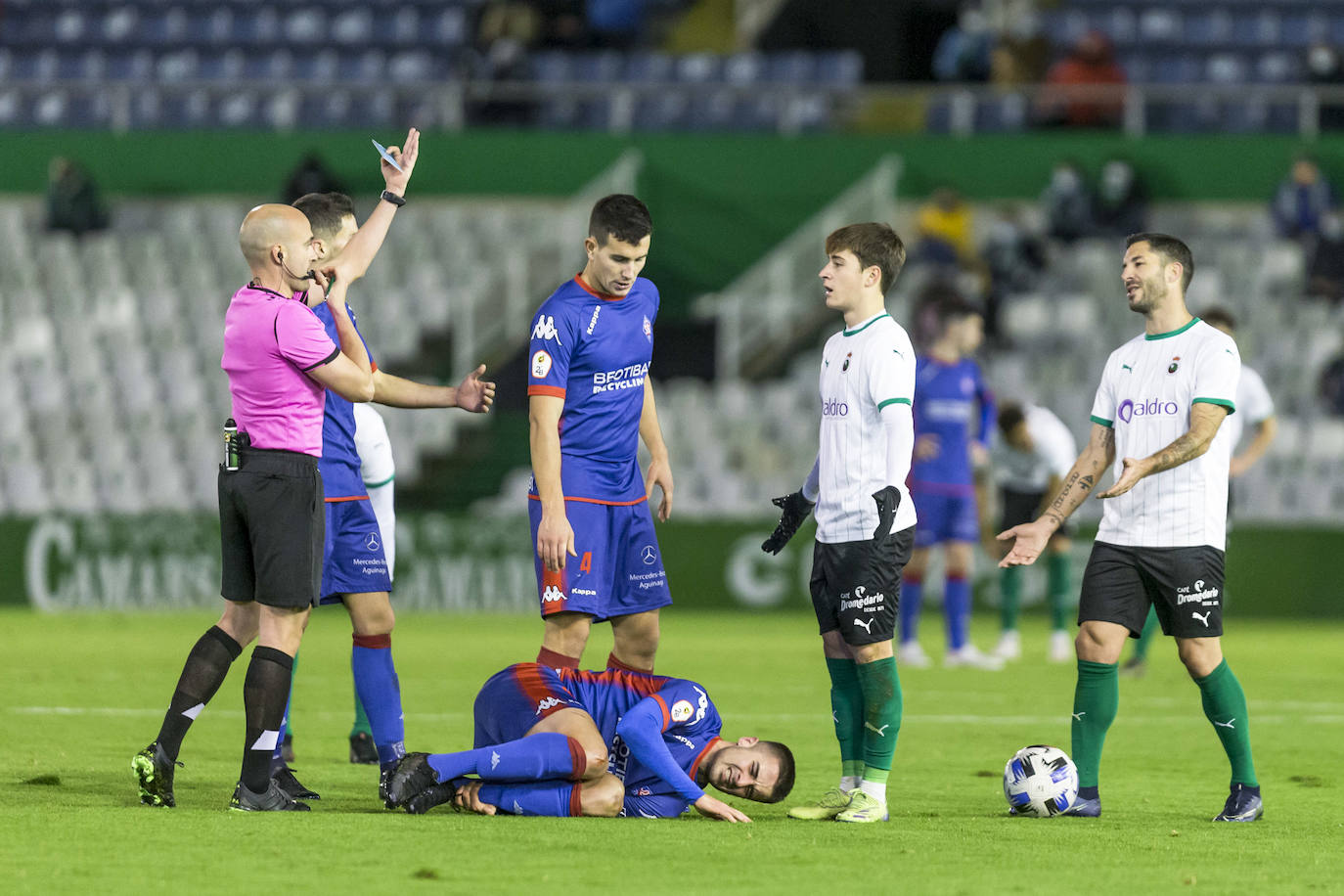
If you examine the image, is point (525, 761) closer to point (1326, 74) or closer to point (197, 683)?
point (197, 683)

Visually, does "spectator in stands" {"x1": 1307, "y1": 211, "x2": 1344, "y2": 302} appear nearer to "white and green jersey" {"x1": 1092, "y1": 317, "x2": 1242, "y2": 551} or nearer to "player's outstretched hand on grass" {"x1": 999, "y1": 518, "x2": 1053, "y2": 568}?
"white and green jersey" {"x1": 1092, "y1": 317, "x2": 1242, "y2": 551}

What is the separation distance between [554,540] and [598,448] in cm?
48

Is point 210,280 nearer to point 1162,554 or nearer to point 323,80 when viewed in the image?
point 323,80

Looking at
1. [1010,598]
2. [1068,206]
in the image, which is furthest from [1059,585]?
[1068,206]

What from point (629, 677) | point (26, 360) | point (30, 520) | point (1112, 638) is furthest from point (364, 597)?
point (26, 360)

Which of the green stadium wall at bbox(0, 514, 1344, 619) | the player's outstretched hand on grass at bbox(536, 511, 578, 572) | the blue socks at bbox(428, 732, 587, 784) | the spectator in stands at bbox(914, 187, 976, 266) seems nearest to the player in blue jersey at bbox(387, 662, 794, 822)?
the blue socks at bbox(428, 732, 587, 784)

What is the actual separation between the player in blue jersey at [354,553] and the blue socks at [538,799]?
0.85 meters

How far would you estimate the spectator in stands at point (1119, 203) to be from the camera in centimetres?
2084

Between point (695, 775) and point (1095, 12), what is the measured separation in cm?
1831

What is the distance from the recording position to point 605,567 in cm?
695

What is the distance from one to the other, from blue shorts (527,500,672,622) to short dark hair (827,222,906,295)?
4.11 ft

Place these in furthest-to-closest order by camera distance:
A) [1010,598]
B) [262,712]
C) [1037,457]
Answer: [1010,598] < [1037,457] < [262,712]

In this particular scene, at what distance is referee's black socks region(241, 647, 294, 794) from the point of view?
6277 mm

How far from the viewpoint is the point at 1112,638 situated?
263 inches
